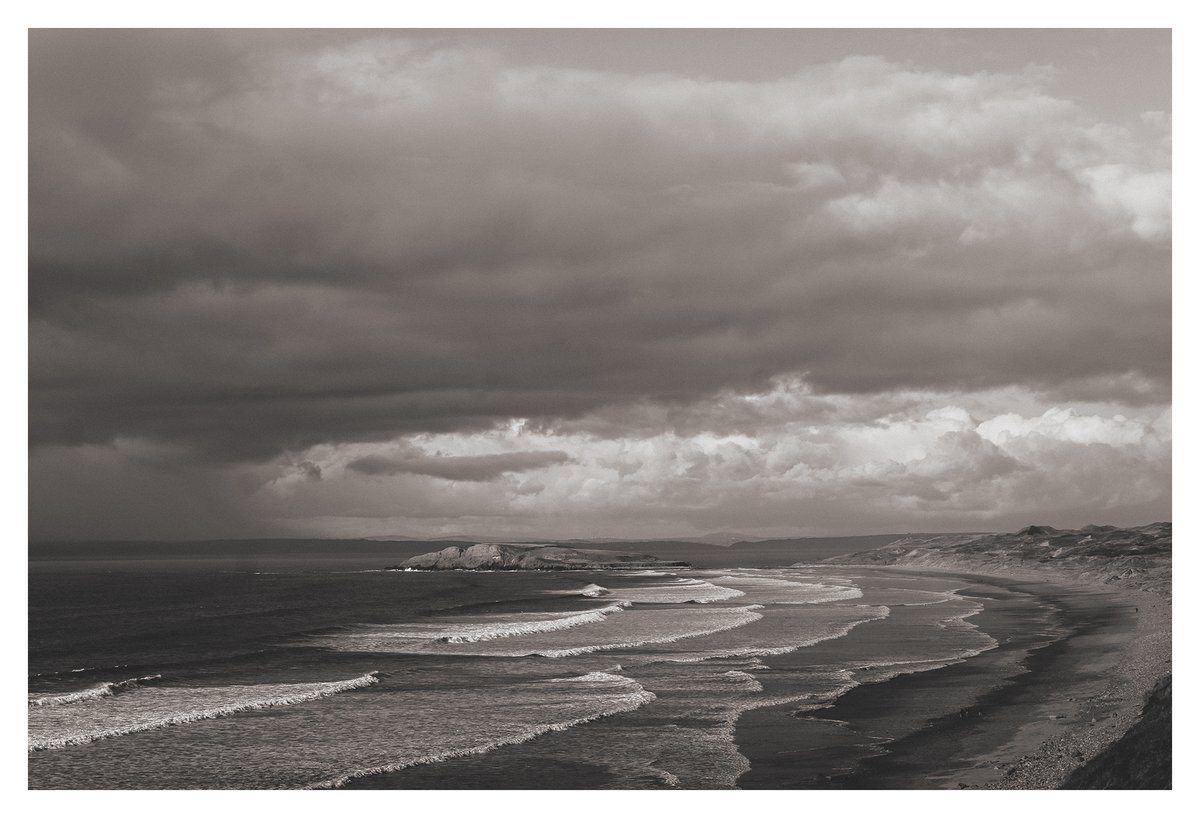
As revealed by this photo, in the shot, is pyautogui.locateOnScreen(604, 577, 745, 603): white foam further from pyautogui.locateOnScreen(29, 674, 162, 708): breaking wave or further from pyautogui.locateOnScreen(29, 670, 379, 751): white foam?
pyautogui.locateOnScreen(29, 674, 162, 708): breaking wave

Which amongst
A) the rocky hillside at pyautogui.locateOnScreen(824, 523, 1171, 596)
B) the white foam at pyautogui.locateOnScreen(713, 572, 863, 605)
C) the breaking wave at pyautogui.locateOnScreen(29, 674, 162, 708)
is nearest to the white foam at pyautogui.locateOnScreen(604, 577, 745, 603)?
the white foam at pyautogui.locateOnScreen(713, 572, 863, 605)

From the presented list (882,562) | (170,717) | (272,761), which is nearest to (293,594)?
(170,717)

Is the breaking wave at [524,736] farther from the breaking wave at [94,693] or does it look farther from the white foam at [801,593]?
the white foam at [801,593]

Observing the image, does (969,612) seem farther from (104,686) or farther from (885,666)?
(104,686)

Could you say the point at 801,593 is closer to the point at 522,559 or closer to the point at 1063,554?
the point at 1063,554

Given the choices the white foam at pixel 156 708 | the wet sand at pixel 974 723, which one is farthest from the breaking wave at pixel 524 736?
the white foam at pixel 156 708

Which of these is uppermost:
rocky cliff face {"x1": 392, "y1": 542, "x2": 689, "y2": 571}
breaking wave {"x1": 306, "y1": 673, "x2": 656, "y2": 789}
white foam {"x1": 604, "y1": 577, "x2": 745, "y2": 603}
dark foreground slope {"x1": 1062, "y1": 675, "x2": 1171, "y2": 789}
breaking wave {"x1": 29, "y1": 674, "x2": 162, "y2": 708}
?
dark foreground slope {"x1": 1062, "y1": 675, "x2": 1171, "y2": 789}

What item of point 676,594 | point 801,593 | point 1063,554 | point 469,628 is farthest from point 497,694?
point 1063,554
